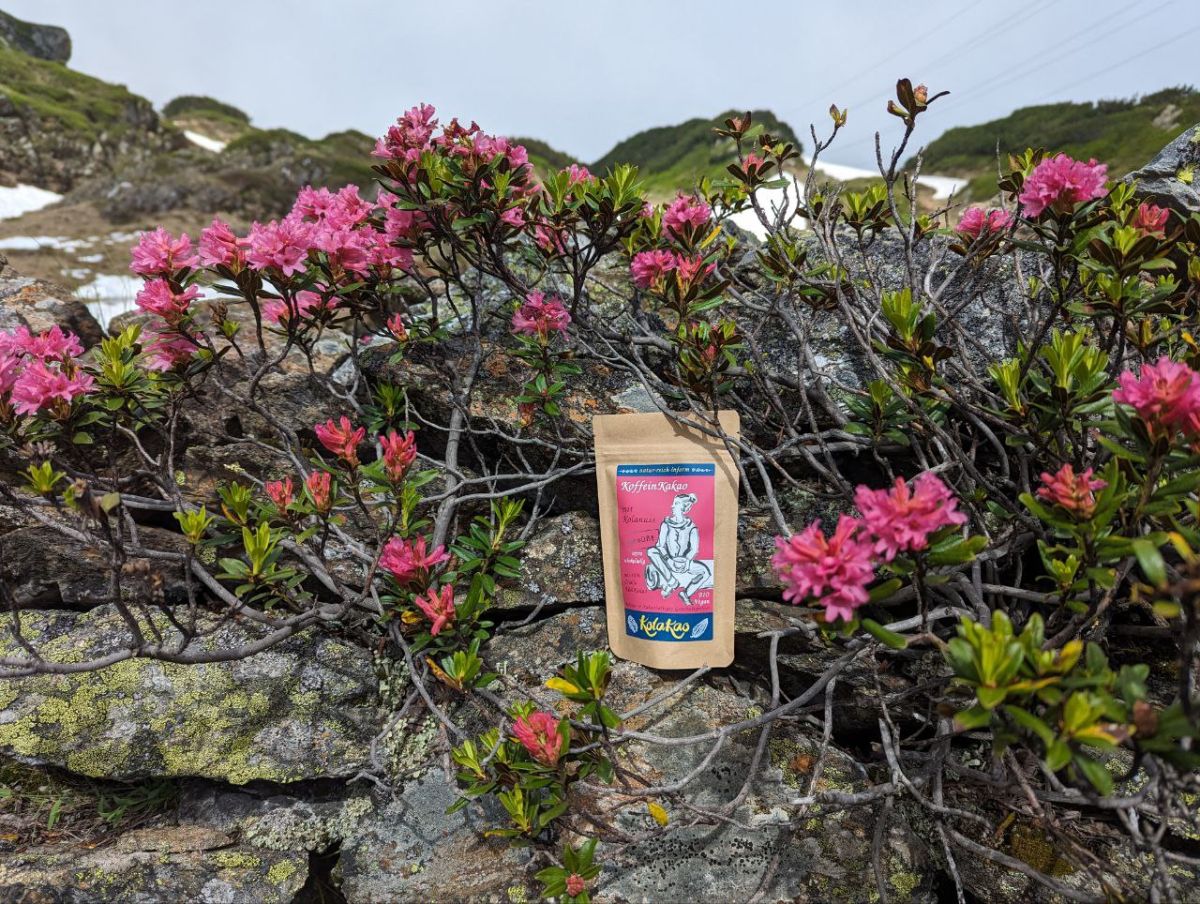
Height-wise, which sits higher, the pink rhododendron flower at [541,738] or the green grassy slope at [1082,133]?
the green grassy slope at [1082,133]

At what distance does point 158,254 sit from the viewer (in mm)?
1809

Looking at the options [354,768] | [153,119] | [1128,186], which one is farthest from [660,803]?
[153,119]

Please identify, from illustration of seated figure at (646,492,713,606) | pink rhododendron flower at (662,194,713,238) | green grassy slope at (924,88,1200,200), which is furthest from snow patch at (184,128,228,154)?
illustration of seated figure at (646,492,713,606)

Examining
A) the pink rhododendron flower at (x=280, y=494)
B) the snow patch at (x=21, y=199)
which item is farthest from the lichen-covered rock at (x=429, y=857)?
the snow patch at (x=21, y=199)

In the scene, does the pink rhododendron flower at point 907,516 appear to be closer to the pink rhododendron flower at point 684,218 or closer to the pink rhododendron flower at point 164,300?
the pink rhododendron flower at point 684,218

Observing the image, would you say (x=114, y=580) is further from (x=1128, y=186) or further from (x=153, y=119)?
(x=153, y=119)

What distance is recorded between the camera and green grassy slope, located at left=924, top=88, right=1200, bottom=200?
21188mm

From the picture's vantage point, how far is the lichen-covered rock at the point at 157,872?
162cm

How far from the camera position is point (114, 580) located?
1455mm

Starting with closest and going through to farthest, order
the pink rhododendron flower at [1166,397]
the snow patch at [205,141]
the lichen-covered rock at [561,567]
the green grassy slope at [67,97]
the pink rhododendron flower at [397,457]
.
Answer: the pink rhododendron flower at [1166,397], the pink rhododendron flower at [397,457], the lichen-covered rock at [561,567], the green grassy slope at [67,97], the snow patch at [205,141]

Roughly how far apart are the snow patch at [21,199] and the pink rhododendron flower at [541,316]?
19.0 meters

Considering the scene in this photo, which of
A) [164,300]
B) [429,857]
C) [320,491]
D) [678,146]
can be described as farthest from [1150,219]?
[678,146]

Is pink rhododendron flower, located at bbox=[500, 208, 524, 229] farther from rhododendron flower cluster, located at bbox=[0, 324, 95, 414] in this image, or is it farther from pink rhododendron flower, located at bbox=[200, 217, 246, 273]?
rhododendron flower cluster, located at bbox=[0, 324, 95, 414]

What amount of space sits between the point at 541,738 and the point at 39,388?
5.28 ft
